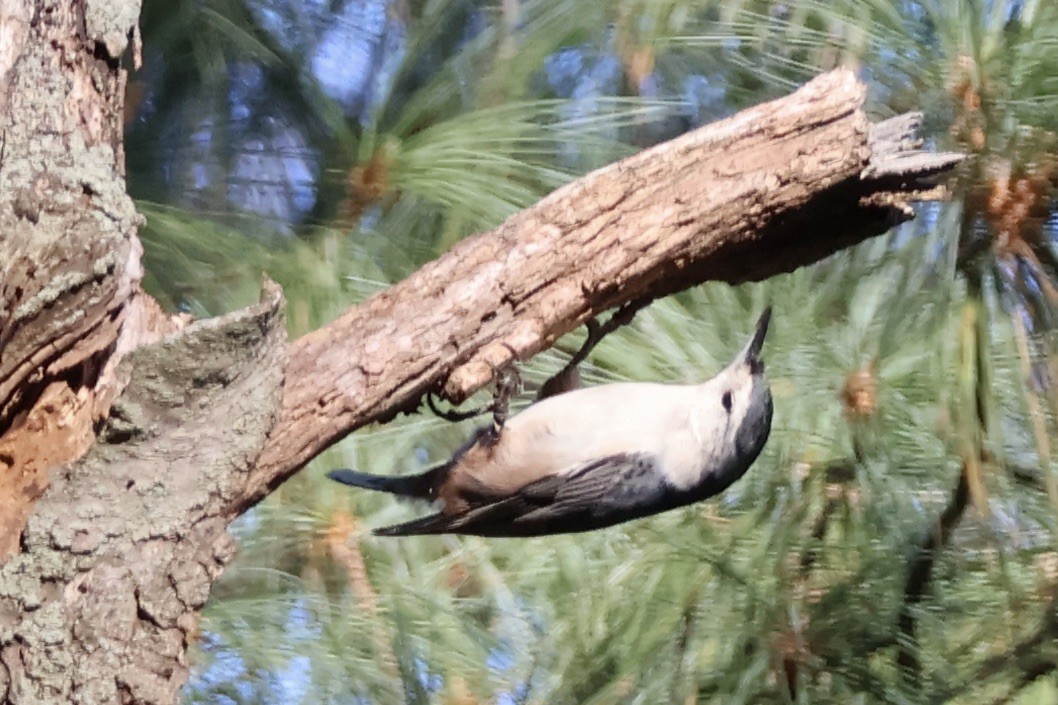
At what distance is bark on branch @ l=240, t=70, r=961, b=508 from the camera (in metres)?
0.86

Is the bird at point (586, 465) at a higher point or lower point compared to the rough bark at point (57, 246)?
lower

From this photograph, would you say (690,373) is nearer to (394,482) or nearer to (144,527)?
(394,482)

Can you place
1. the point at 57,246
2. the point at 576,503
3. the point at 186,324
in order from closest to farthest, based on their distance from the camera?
the point at 57,246 < the point at 186,324 < the point at 576,503

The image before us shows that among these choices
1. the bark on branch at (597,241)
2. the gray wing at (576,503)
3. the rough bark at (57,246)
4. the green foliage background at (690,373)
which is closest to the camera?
the rough bark at (57,246)

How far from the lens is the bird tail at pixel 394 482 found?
1.18 metres

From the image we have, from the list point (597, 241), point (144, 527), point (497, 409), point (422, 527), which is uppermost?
point (597, 241)

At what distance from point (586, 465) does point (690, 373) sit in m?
0.17

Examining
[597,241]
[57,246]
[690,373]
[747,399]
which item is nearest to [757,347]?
[747,399]

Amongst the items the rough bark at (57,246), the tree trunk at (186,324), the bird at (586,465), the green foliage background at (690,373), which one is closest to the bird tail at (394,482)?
the bird at (586,465)

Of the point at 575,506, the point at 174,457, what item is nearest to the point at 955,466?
the point at 575,506

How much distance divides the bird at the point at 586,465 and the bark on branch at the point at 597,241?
0.31 m

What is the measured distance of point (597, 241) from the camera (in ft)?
2.91

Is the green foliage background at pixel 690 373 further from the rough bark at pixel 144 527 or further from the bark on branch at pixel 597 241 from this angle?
the rough bark at pixel 144 527

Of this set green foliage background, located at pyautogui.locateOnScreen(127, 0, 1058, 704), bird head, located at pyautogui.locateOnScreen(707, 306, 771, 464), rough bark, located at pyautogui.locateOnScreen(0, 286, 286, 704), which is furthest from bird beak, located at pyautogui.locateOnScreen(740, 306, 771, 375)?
rough bark, located at pyautogui.locateOnScreen(0, 286, 286, 704)
